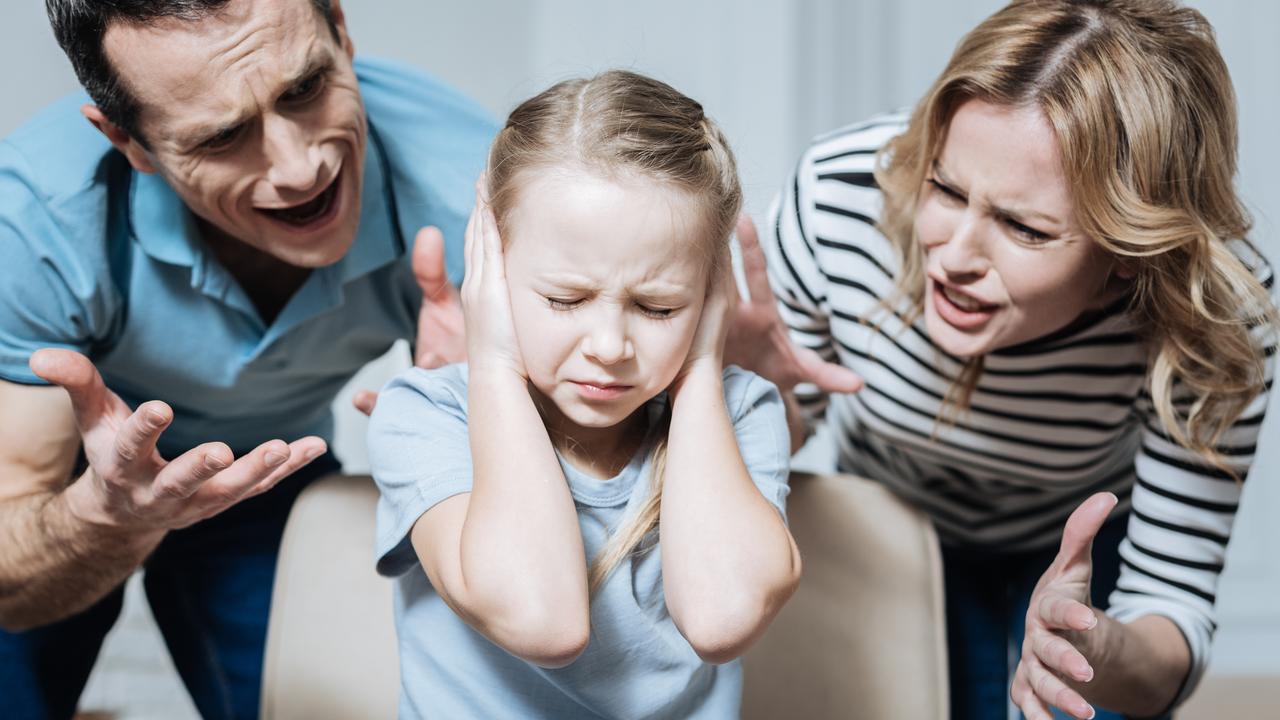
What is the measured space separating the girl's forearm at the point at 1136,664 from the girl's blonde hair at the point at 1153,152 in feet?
0.60

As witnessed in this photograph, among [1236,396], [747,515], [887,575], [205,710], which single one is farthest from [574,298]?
[205,710]

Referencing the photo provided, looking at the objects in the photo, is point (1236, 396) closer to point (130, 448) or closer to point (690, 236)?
point (690, 236)

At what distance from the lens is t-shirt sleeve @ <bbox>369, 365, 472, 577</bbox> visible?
0.92 meters

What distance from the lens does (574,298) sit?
0.89m

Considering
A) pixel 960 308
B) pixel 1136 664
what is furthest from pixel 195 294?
pixel 1136 664

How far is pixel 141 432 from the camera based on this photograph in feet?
3.21

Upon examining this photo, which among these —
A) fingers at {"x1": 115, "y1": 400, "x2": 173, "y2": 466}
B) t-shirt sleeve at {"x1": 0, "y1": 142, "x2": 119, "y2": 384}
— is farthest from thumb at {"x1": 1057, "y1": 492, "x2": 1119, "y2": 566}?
t-shirt sleeve at {"x1": 0, "y1": 142, "x2": 119, "y2": 384}

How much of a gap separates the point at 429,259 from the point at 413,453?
0.33 meters

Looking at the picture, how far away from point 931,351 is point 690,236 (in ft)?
1.55

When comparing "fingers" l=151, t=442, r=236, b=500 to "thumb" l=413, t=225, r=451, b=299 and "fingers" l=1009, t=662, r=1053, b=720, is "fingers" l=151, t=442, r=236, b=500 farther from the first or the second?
"fingers" l=1009, t=662, r=1053, b=720

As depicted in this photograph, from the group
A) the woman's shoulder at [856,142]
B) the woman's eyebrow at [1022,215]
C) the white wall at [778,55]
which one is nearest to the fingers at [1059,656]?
the woman's eyebrow at [1022,215]

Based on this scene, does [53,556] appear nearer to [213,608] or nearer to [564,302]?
[213,608]

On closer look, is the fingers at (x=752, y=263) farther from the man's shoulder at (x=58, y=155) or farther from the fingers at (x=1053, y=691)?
the man's shoulder at (x=58, y=155)

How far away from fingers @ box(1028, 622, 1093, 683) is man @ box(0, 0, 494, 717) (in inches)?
23.9
